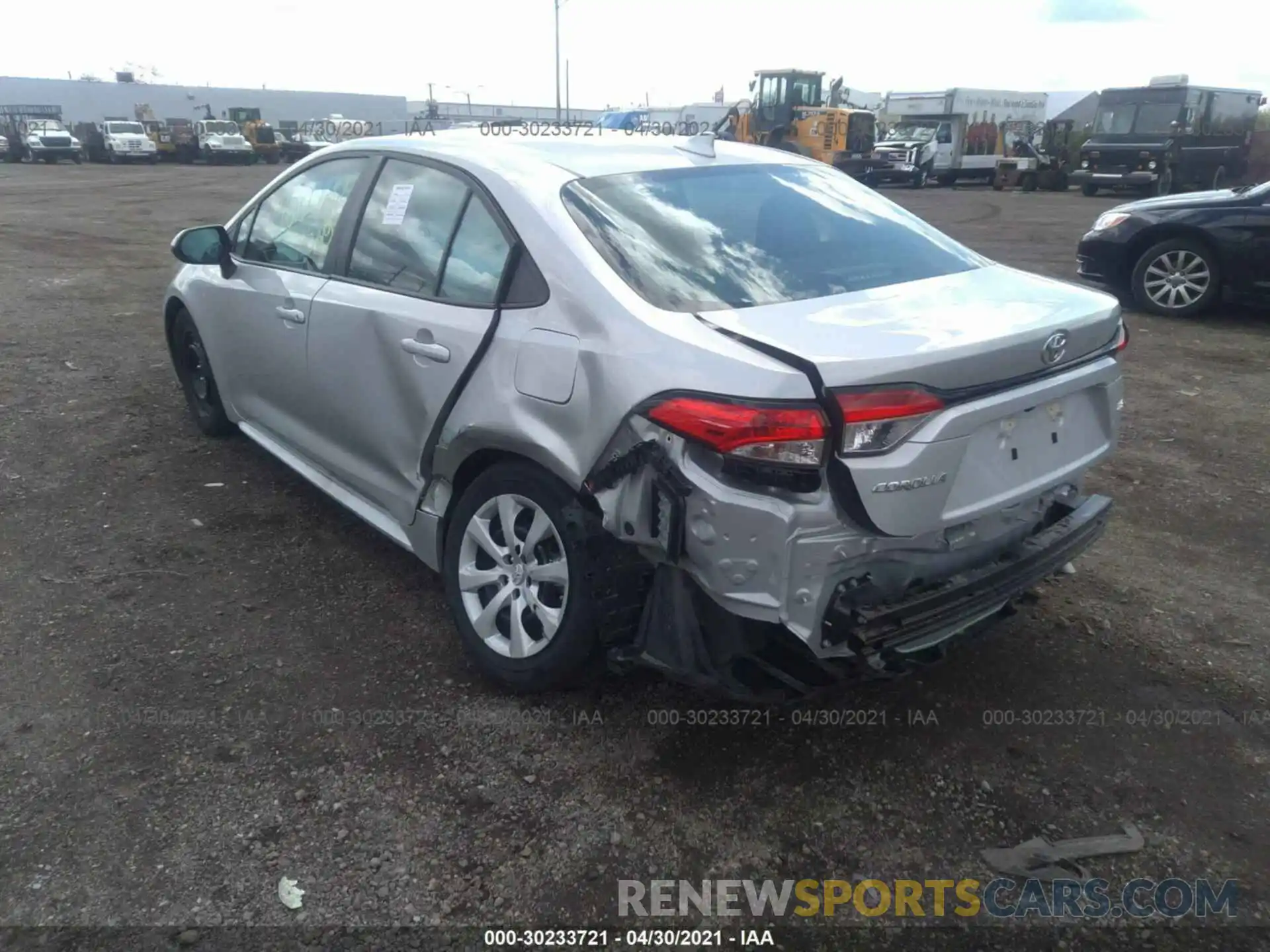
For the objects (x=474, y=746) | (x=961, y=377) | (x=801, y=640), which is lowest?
(x=474, y=746)

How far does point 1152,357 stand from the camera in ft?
24.1

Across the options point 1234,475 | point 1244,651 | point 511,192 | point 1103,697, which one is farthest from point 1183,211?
point 511,192

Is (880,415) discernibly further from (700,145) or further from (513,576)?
(700,145)

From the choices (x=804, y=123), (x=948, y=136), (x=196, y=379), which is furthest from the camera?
(x=948, y=136)

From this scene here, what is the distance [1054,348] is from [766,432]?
0.95 meters

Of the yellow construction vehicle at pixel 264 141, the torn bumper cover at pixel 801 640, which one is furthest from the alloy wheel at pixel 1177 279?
the yellow construction vehicle at pixel 264 141

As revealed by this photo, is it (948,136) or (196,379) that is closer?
(196,379)

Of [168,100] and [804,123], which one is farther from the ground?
[168,100]

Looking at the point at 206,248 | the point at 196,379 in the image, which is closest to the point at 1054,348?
the point at 206,248

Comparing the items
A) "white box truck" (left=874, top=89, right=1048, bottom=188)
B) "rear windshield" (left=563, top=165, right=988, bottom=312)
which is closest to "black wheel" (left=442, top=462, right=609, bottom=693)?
"rear windshield" (left=563, top=165, right=988, bottom=312)

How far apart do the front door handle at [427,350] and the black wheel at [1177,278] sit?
7.63m

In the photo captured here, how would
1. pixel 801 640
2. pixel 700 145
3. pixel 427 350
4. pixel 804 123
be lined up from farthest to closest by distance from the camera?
pixel 804 123
pixel 700 145
pixel 427 350
pixel 801 640

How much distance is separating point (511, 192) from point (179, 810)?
2.04 m

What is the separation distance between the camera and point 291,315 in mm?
3941
